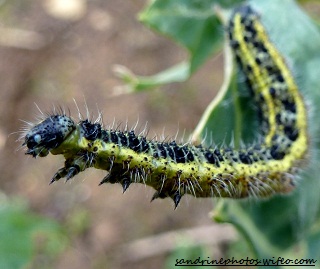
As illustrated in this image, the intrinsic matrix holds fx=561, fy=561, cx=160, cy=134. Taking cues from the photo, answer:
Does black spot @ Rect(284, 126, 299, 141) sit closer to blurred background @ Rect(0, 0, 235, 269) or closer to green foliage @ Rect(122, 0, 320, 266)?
green foliage @ Rect(122, 0, 320, 266)

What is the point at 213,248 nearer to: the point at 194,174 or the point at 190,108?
the point at 190,108

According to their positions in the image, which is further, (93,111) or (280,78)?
(93,111)

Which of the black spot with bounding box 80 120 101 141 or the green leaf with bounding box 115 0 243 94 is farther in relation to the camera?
the green leaf with bounding box 115 0 243 94

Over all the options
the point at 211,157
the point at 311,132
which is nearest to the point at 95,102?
the point at 311,132

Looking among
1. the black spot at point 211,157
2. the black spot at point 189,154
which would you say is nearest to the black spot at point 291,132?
the black spot at point 211,157

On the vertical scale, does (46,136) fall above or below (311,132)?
above

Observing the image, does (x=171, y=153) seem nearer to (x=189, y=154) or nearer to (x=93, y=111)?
(x=189, y=154)

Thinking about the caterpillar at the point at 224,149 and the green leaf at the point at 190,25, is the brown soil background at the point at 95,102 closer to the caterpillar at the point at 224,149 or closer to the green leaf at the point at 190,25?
the green leaf at the point at 190,25

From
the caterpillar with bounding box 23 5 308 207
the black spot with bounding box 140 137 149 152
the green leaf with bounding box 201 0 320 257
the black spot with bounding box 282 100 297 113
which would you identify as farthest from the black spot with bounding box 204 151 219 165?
the black spot with bounding box 282 100 297 113
